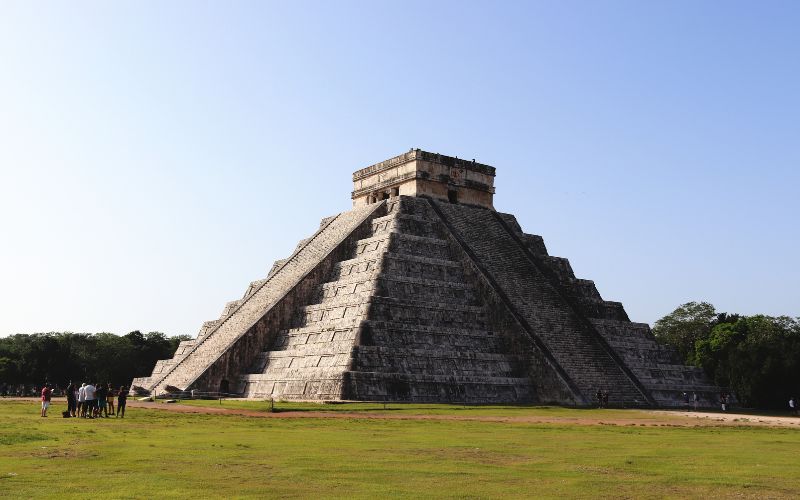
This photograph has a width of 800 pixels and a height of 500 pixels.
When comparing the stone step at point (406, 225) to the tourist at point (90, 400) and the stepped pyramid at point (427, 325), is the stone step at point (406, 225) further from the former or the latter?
the tourist at point (90, 400)

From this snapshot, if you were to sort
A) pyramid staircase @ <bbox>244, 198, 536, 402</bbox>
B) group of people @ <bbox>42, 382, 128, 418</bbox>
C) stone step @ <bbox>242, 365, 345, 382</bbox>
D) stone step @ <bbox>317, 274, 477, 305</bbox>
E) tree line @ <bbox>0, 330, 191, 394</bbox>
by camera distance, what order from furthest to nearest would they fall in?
tree line @ <bbox>0, 330, 191, 394</bbox>
stone step @ <bbox>317, 274, 477, 305</bbox>
pyramid staircase @ <bbox>244, 198, 536, 402</bbox>
stone step @ <bbox>242, 365, 345, 382</bbox>
group of people @ <bbox>42, 382, 128, 418</bbox>

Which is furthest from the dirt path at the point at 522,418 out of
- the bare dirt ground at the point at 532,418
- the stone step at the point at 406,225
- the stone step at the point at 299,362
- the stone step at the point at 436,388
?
the stone step at the point at 406,225

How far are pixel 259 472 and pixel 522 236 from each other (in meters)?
32.8

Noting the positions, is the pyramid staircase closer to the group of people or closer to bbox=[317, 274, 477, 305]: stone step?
bbox=[317, 274, 477, 305]: stone step

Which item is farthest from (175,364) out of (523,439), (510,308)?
(523,439)

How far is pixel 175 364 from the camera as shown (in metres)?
37.8

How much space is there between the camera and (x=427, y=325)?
107 feet

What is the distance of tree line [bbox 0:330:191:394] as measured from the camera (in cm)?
6309

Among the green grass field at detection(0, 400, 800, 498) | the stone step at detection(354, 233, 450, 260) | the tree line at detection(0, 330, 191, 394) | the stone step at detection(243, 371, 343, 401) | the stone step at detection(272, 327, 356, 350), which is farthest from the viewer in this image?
the tree line at detection(0, 330, 191, 394)

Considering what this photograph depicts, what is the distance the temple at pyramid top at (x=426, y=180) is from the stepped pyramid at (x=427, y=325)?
0.26ft

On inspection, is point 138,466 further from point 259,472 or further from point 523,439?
point 523,439

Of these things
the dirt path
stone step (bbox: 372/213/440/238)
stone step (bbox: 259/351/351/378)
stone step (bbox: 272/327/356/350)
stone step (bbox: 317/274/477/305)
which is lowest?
the dirt path

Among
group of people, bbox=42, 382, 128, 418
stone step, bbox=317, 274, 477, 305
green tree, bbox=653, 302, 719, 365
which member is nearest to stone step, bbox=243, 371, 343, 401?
stone step, bbox=317, 274, 477, 305

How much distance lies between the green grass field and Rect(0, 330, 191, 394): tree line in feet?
151
